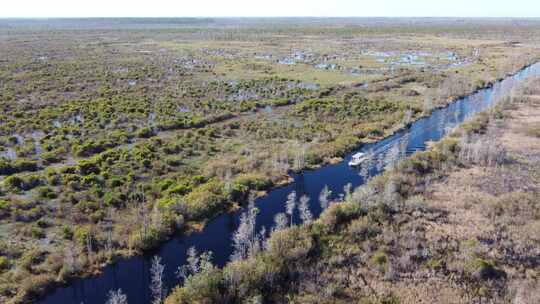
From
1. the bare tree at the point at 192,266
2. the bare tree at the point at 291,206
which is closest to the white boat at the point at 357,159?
the bare tree at the point at 291,206

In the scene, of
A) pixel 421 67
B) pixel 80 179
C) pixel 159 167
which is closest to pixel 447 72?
pixel 421 67

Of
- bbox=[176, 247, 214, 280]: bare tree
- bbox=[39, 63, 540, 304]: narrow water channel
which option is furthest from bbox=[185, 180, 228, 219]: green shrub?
bbox=[176, 247, 214, 280]: bare tree

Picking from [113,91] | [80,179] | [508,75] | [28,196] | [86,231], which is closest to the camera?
[86,231]

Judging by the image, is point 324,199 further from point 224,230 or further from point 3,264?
point 3,264

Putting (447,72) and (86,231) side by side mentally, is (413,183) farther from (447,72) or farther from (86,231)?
(447,72)

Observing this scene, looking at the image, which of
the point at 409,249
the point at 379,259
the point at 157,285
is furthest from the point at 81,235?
the point at 409,249

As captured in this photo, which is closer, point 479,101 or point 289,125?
point 289,125

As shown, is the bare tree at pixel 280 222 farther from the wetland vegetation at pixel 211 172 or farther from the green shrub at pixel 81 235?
the green shrub at pixel 81 235
